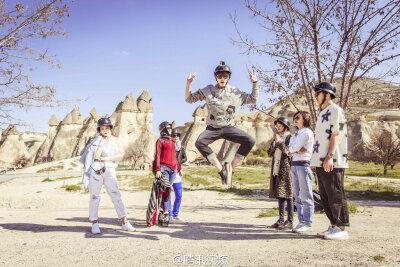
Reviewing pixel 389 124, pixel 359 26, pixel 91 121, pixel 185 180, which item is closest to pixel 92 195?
pixel 359 26

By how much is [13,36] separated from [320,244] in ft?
28.7

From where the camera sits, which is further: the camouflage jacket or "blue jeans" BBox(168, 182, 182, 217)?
"blue jeans" BBox(168, 182, 182, 217)

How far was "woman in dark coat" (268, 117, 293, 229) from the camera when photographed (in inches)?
234

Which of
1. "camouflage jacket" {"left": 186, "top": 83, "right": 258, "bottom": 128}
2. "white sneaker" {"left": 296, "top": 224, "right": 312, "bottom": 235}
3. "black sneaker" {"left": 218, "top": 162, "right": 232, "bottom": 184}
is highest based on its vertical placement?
"camouflage jacket" {"left": 186, "top": 83, "right": 258, "bottom": 128}

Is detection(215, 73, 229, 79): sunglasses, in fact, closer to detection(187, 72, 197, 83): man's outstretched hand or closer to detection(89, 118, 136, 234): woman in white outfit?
detection(187, 72, 197, 83): man's outstretched hand

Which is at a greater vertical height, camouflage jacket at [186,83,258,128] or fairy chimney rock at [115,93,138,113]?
fairy chimney rock at [115,93,138,113]

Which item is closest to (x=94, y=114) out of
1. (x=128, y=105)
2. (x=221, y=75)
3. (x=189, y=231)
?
(x=128, y=105)

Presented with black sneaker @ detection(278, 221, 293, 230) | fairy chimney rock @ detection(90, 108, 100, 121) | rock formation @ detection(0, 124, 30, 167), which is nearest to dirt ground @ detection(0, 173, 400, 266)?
black sneaker @ detection(278, 221, 293, 230)

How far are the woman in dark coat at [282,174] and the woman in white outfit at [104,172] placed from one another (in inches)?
125

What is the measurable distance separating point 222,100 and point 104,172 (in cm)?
291

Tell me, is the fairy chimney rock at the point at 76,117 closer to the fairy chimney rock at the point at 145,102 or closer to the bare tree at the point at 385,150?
the fairy chimney rock at the point at 145,102

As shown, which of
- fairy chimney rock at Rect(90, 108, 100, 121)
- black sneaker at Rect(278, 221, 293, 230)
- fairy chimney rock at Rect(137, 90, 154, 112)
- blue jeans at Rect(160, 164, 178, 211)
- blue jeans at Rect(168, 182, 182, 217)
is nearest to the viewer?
black sneaker at Rect(278, 221, 293, 230)

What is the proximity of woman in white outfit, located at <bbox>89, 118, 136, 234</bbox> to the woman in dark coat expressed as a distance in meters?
3.17

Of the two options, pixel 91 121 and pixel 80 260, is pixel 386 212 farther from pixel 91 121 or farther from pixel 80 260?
pixel 91 121
